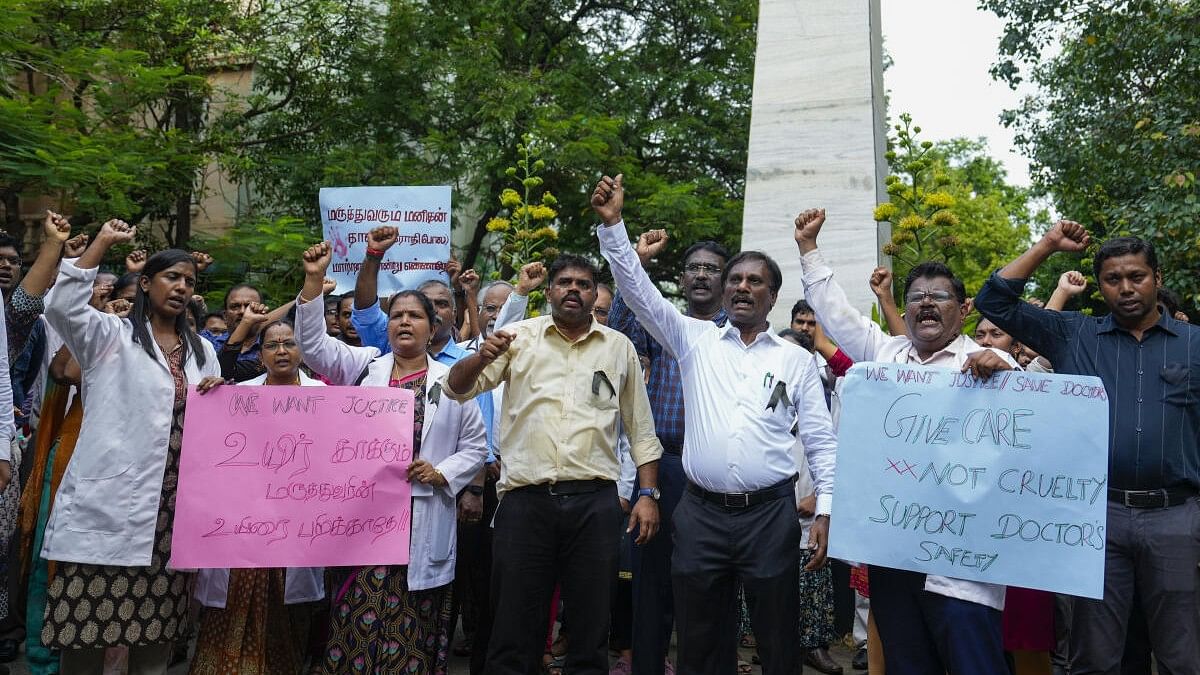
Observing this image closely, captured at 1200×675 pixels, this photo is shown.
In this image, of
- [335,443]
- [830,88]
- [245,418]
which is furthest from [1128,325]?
[830,88]

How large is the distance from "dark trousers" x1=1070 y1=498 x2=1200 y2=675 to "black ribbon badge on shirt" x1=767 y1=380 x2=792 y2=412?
50.7 inches

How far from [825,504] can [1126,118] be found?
43.7 feet

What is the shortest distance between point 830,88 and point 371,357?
182 inches

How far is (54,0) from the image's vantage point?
12.8 meters

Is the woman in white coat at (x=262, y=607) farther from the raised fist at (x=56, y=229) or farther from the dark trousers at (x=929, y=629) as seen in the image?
the dark trousers at (x=929, y=629)

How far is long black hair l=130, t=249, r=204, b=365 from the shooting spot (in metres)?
4.78

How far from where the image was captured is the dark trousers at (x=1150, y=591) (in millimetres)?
3924

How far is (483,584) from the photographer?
5.78 meters

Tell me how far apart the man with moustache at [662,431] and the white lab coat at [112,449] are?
2.20m

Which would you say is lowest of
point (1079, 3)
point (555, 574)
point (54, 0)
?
point (555, 574)

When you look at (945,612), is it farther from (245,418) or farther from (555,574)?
(245,418)

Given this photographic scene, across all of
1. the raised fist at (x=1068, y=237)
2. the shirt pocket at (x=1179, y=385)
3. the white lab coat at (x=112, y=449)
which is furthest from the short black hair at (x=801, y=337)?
the white lab coat at (x=112, y=449)

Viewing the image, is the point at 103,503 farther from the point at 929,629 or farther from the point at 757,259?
the point at 929,629

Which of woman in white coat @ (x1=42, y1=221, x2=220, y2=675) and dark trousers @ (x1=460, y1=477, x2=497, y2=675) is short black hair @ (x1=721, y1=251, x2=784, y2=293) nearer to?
dark trousers @ (x1=460, y1=477, x2=497, y2=675)
